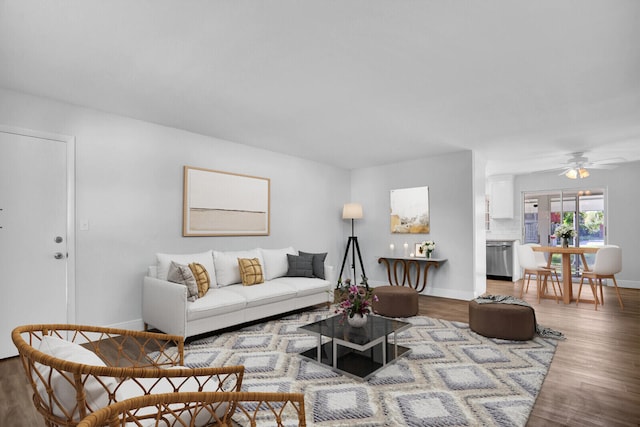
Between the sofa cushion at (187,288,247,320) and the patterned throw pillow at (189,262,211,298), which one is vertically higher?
the patterned throw pillow at (189,262,211,298)

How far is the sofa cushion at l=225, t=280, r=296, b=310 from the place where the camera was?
392cm

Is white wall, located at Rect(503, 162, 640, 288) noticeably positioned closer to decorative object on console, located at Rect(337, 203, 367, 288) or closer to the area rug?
the area rug

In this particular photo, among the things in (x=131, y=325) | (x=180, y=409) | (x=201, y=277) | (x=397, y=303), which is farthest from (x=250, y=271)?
(x=180, y=409)

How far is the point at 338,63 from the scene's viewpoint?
267 cm

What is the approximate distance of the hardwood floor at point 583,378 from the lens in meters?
2.16

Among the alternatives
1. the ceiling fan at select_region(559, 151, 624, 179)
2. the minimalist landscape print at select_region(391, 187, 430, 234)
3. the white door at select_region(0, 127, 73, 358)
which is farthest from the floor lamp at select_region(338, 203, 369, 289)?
the white door at select_region(0, 127, 73, 358)

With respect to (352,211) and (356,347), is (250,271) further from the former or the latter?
(352,211)

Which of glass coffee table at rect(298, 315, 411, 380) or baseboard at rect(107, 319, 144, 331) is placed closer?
glass coffee table at rect(298, 315, 411, 380)

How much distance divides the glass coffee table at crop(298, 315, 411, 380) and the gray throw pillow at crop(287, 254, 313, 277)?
5.50 ft

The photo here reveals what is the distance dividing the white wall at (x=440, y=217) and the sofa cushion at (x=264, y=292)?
9.22 ft

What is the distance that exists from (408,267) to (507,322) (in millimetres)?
2571

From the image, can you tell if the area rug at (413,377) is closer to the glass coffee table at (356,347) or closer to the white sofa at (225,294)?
the glass coffee table at (356,347)

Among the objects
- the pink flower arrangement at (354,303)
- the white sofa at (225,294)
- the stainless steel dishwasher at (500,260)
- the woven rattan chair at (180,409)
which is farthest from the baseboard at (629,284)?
the woven rattan chair at (180,409)

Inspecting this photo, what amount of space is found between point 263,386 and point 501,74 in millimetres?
3132
